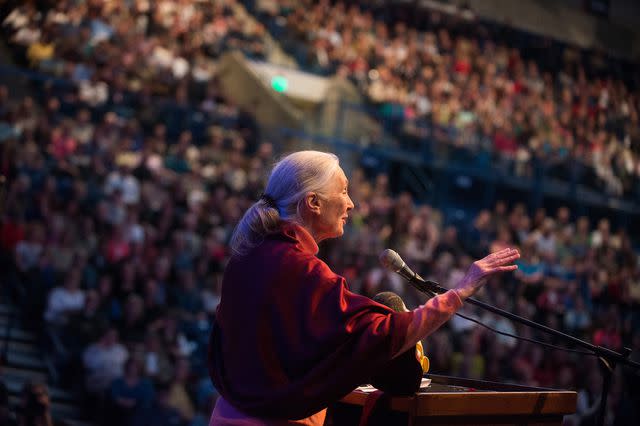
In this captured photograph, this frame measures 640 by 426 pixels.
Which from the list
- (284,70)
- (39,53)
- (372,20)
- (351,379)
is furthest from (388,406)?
(372,20)

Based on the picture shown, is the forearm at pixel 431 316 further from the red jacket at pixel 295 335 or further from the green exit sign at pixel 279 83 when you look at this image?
the green exit sign at pixel 279 83

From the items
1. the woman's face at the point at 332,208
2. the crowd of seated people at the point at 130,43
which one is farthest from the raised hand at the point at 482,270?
the crowd of seated people at the point at 130,43

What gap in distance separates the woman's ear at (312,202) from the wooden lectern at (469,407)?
57 cm

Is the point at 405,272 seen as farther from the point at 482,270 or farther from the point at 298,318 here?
the point at 298,318

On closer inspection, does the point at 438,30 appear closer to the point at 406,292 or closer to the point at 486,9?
the point at 486,9

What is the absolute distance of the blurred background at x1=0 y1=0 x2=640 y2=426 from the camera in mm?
7289

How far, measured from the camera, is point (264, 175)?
10.8 ft

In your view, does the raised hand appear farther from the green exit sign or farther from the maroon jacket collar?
the green exit sign

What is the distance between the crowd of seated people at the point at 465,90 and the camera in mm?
15359

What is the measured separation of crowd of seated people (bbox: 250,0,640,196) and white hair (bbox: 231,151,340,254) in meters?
11.9

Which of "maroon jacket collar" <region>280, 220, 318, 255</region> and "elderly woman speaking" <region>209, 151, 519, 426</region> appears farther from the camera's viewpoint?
"maroon jacket collar" <region>280, 220, 318, 255</region>

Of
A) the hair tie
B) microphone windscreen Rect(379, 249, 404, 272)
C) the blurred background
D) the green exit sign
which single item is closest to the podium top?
microphone windscreen Rect(379, 249, 404, 272)

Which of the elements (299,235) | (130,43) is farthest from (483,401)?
(130,43)

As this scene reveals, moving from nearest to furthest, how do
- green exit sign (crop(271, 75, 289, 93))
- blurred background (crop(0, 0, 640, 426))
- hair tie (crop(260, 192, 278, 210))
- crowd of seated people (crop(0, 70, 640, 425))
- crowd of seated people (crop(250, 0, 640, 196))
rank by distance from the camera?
1. hair tie (crop(260, 192, 278, 210))
2. crowd of seated people (crop(0, 70, 640, 425))
3. blurred background (crop(0, 0, 640, 426))
4. crowd of seated people (crop(250, 0, 640, 196))
5. green exit sign (crop(271, 75, 289, 93))
